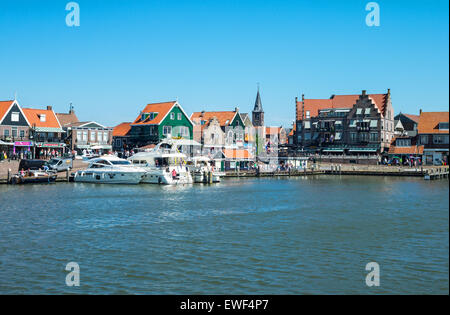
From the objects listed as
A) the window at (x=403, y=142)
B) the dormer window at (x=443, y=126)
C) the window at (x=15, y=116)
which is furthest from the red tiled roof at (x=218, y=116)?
the dormer window at (x=443, y=126)

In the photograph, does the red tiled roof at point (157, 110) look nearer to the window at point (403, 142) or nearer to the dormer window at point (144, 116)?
the dormer window at point (144, 116)

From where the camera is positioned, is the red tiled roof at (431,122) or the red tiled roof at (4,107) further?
the red tiled roof at (431,122)

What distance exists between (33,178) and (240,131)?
5950cm

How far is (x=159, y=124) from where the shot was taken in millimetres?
93938

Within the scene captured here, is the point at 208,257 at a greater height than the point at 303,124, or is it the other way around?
the point at 303,124

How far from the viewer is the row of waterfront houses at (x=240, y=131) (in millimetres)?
87750

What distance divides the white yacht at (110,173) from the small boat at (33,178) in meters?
4.61

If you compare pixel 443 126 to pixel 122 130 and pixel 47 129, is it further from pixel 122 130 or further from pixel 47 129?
pixel 47 129
